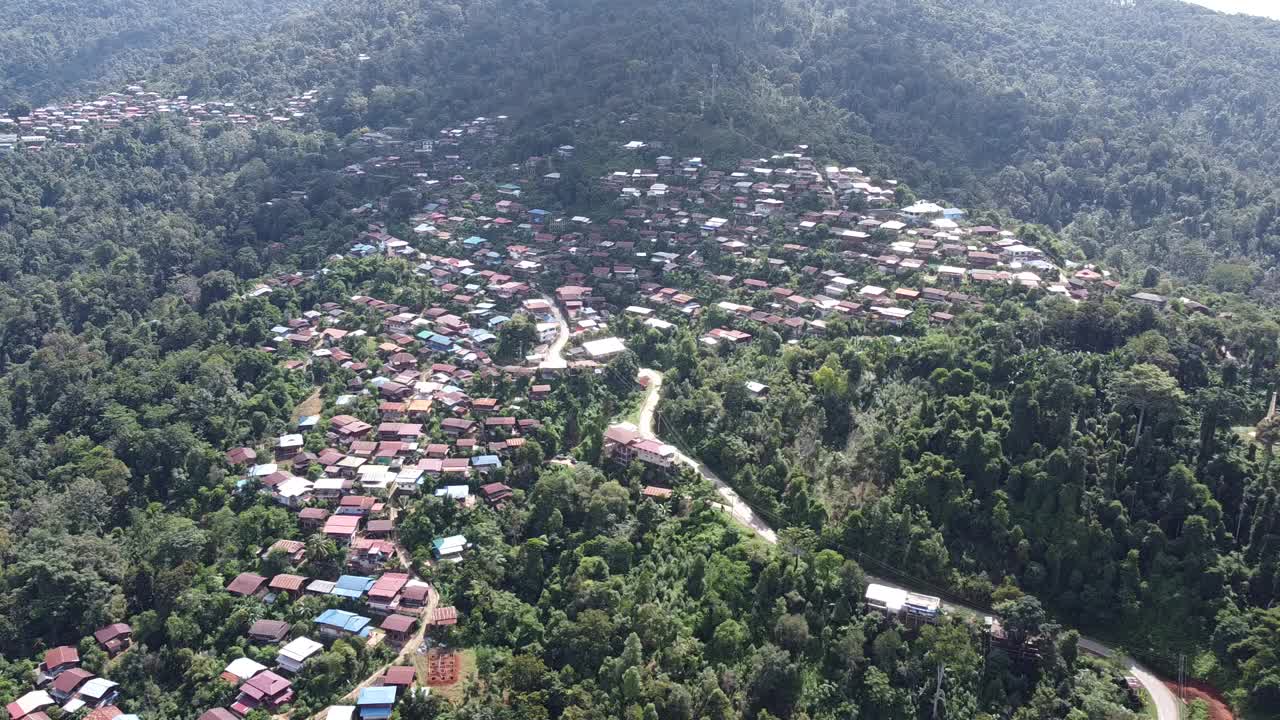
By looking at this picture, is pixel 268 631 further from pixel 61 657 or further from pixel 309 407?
pixel 309 407

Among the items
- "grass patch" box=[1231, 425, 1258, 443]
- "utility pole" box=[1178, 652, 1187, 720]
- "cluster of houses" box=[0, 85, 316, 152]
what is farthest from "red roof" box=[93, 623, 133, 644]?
"cluster of houses" box=[0, 85, 316, 152]

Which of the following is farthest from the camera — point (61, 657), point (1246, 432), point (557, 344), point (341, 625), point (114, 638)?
point (557, 344)

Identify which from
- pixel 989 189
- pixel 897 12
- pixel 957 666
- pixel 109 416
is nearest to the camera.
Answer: pixel 957 666

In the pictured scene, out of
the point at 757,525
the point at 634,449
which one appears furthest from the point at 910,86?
the point at 757,525

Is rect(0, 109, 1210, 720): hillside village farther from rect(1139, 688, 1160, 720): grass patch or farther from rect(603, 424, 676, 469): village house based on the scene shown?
rect(1139, 688, 1160, 720): grass patch

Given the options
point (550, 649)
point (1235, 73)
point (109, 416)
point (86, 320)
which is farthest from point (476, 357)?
point (1235, 73)

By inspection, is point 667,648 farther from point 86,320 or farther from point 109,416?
point 86,320

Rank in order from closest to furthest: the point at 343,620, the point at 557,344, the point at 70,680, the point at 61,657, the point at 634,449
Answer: the point at 70,680 < the point at 61,657 < the point at 343,620 < the point at 634,449 < the point at 557,344

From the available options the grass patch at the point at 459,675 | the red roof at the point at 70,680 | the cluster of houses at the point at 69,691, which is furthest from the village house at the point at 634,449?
the red roof at the point at 70,680
